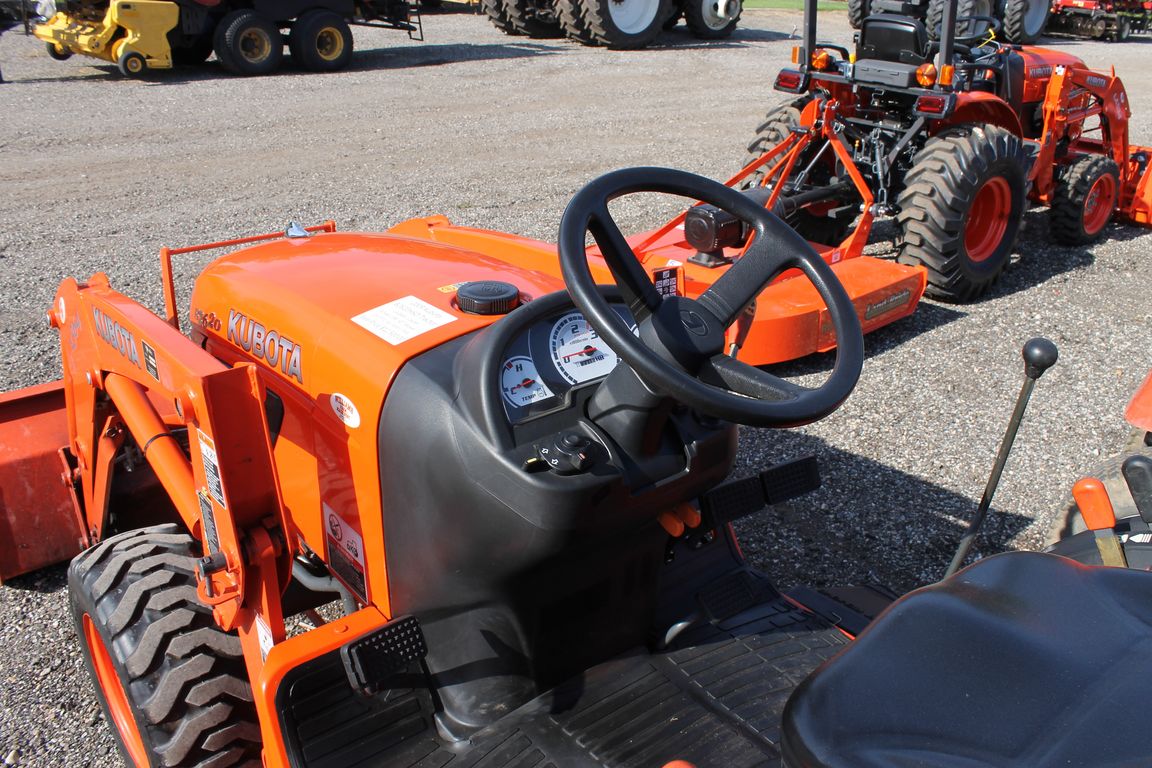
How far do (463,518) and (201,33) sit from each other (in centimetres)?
1206

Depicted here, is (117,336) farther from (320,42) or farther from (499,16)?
(499,16)

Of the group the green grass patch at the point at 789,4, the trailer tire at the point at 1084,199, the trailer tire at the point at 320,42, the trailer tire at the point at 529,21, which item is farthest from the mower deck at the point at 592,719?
the green grass patch at the point at 789,4

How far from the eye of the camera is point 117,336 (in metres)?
2.34

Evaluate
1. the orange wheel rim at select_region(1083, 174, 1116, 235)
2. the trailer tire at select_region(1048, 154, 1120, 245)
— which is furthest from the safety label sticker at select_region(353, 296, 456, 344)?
the orange wheel rim at select_region(1083, 174, 1116, 235)

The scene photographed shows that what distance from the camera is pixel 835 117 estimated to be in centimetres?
559

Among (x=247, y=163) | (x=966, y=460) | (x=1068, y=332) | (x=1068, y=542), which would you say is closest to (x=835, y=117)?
(x=1068, y=332)

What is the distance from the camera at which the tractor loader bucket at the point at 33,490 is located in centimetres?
294

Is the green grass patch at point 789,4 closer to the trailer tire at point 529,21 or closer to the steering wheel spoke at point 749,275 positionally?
the trailer tire at point 529,21

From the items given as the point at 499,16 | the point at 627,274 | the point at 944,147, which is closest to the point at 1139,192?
the point at 944,147

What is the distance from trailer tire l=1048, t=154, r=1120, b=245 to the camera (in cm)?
633

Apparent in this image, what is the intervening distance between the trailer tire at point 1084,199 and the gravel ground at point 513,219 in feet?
0.53

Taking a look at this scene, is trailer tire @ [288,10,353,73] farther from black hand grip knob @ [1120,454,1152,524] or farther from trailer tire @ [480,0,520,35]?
black hand grip knob @ [1120,454,1152,524]

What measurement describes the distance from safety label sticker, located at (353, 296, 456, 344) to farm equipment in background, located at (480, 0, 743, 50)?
13.8 metres

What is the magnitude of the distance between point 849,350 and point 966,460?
243cm
